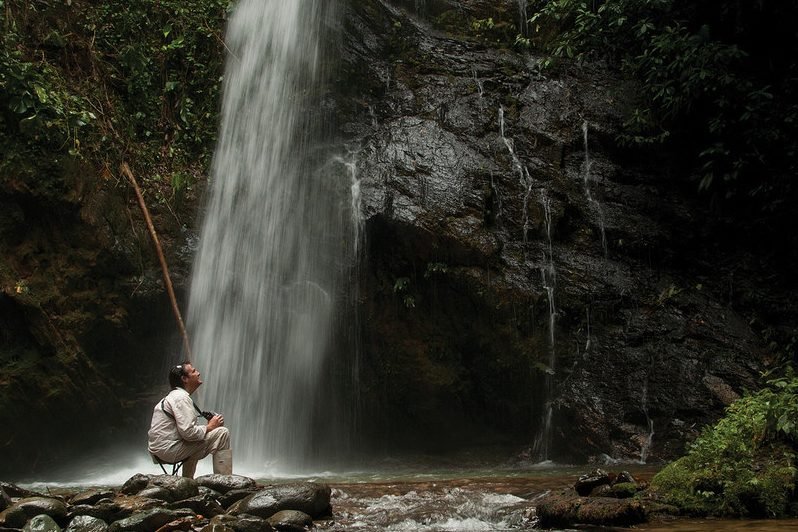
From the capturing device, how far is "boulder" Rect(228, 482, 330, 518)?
520 cm

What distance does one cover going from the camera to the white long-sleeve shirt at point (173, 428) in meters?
5.79

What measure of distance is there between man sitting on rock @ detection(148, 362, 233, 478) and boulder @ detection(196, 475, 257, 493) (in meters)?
0.38

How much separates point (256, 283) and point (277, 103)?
3368 millimetres

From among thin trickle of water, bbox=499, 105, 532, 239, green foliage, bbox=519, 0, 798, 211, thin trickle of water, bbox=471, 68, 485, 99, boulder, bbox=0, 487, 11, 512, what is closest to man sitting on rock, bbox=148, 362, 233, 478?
boulder, bbox=0, 487, 11, 512

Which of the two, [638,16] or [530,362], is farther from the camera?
[638,16]

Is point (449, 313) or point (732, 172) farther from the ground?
point (732, 172)

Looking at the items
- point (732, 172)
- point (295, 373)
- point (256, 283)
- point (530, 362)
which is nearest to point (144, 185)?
point (256, 283)

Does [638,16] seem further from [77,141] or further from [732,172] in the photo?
[77,141]

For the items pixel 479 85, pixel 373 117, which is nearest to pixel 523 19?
pixel 479 85

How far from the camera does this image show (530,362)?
386 inches

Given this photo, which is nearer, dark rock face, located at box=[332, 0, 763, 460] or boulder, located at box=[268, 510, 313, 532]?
boulder, located at box=[268, 510, 313, 532]

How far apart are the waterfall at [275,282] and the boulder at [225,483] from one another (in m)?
3.82

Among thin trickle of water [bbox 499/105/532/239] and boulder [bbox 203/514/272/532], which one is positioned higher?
thin trickle of water [bbox 499/105/532/239]

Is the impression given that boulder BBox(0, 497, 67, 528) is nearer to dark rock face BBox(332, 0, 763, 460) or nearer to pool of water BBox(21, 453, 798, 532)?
pool of water BBox(21, 453, 798, 532)
